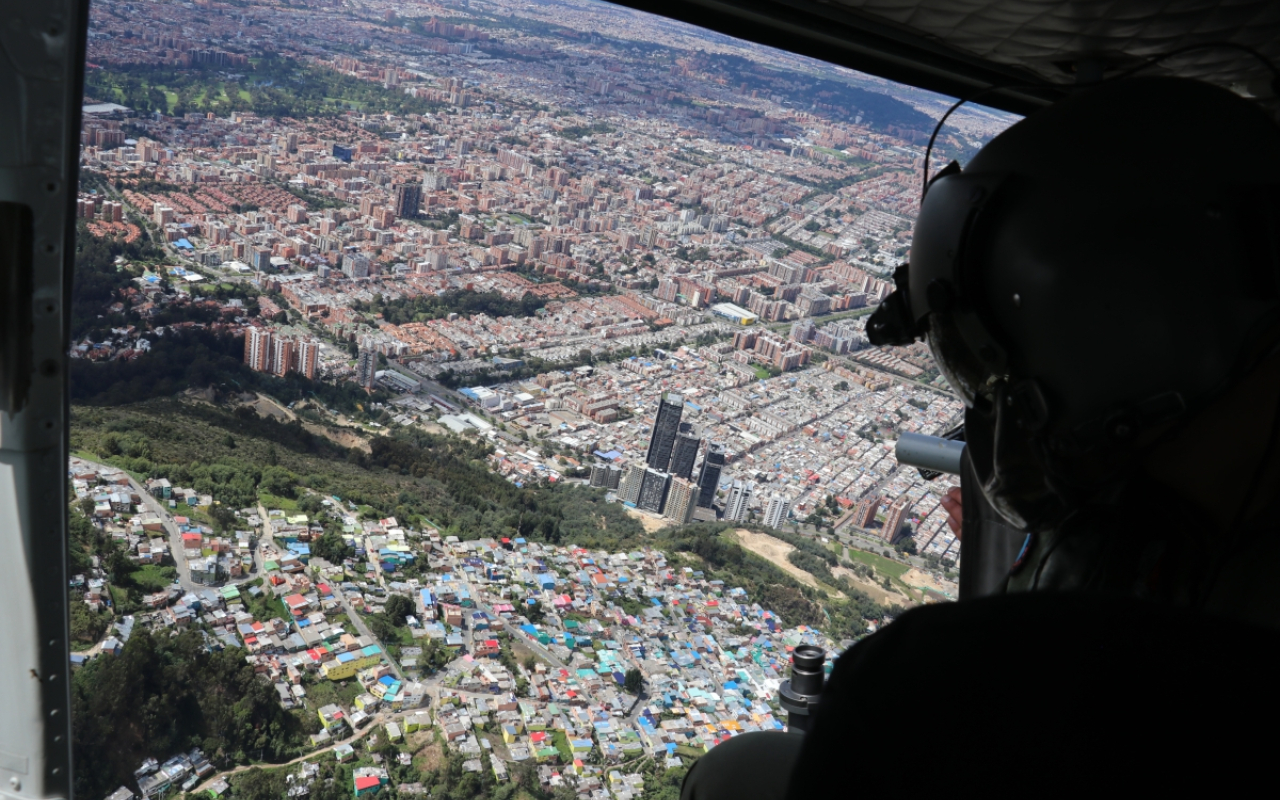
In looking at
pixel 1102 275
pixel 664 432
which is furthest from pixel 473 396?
pixel 1102 275

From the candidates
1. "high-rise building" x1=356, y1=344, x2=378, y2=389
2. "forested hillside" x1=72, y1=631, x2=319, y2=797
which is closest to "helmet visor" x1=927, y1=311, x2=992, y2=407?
"forested hillside" x1=72, y1=631, x2=319, y2=797

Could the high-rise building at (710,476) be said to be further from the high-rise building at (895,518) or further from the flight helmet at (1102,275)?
the flight helmet at (1102,275)

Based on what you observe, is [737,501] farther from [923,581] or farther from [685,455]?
[923,581]

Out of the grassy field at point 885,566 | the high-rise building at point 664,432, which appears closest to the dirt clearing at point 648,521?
the high-rise building at point 664,432

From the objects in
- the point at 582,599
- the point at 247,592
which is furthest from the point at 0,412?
the point at 582,599

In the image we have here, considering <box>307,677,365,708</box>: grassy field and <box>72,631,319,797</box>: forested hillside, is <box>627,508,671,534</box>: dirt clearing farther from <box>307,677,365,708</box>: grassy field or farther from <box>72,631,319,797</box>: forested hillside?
<box>72,631,319,797</box>: forested hillside
